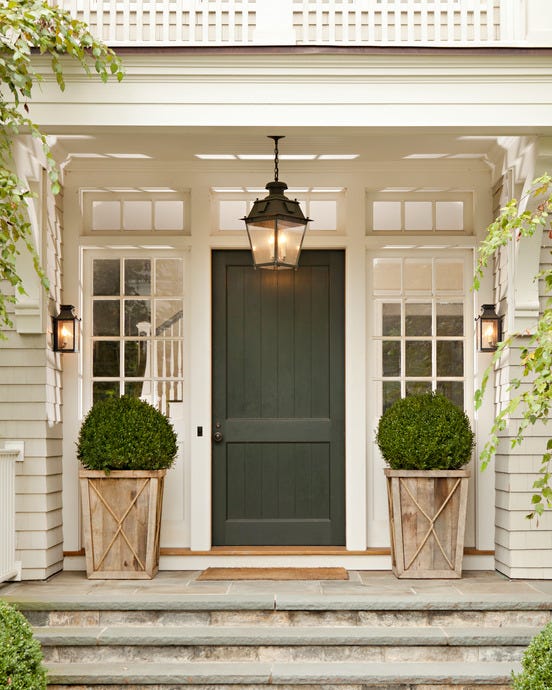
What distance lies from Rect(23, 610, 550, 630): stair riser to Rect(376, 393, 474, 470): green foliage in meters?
0.98

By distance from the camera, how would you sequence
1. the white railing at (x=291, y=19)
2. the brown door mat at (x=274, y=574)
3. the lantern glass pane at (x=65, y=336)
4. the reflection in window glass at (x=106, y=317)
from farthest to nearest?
1. the reflection in window glass at (x=106, y=317)
2. the lantern glass pane at (x=65, y=336)
3. the brown door mat at (x=274, y=574)
4. the white railing at (x=291, y=19)

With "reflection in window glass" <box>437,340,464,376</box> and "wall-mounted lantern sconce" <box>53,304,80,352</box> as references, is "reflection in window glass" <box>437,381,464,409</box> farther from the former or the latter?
"wall-mounted lantern sconce" <box>53,304,80,352</box>

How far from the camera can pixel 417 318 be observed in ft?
21.2

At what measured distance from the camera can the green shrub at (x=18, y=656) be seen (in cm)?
393

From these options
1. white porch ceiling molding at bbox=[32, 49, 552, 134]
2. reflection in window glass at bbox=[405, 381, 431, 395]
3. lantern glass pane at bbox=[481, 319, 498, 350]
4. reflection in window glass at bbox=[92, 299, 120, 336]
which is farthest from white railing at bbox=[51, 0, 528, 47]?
reflection in window glass at bbox=[405, 381, 431, 395]

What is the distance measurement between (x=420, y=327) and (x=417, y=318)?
0.07 m

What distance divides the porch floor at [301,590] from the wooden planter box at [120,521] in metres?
0.10

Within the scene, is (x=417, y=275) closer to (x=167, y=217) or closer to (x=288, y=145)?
(x=288, y=145)

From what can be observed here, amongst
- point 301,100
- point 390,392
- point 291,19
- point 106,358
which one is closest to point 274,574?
point 390,392

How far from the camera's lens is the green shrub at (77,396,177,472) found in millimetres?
5660

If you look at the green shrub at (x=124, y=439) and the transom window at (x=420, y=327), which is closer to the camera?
the green shrub at (x=124, y=439)

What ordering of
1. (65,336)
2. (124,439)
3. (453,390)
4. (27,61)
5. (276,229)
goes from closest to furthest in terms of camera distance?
(27,61)
(276,229)
(124,439)
(65,336)
(453,390)

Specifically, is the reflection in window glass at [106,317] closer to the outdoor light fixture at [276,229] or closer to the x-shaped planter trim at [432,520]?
the outdoor light fixture at [276,229]

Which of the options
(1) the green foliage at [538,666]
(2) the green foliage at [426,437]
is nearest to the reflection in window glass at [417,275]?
(2) the green foliage at [426,437]
